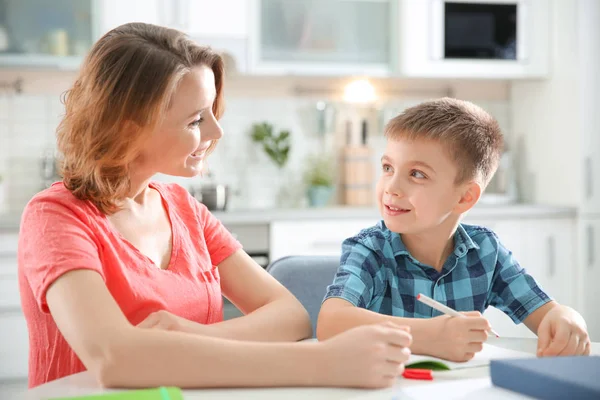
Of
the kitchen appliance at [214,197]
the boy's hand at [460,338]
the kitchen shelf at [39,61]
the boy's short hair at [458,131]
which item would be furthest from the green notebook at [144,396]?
the kitchen shelf at [39,61]

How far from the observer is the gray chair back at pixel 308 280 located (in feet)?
5.43

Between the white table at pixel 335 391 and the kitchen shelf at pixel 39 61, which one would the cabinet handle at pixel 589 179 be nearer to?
the kitchen shelf at pixel 39 61

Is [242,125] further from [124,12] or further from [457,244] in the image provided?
[457,244]

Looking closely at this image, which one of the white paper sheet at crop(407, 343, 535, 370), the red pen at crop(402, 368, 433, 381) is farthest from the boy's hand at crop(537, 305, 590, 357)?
the red pen at crop(402, 368, 433, 381)

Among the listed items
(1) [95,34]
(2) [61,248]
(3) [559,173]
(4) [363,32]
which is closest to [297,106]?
(4) [363,32]

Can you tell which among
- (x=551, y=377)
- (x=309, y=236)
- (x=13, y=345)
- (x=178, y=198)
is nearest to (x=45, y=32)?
(x=13, y=345)

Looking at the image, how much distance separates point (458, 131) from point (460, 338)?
50 cm

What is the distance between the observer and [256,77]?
3967 millimetres

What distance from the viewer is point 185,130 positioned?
1279mm

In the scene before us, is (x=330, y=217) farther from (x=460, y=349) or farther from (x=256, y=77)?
(x=460, y=349)

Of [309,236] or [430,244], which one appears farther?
[309,236]

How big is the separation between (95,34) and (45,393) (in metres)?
2.76

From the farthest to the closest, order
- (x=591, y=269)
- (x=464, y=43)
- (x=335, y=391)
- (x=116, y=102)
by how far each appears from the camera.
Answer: (x=464, y=43)
(x=591, y=269)
(x=116, y=102)
(x=335, y=391)

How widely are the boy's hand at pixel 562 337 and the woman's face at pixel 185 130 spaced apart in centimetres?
64
